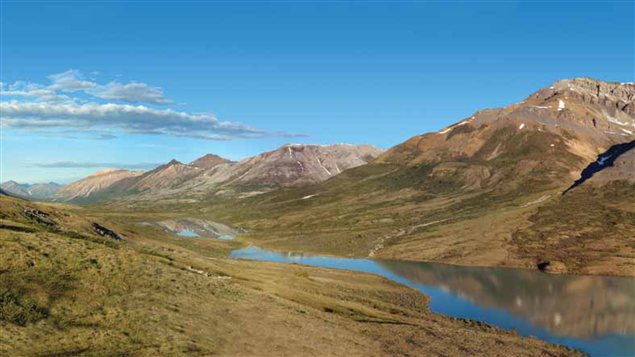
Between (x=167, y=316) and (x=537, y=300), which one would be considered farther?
(x=537, y=300)

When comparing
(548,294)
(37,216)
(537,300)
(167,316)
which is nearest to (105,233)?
(37,216)

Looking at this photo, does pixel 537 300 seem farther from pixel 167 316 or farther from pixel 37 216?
pixel 37 216

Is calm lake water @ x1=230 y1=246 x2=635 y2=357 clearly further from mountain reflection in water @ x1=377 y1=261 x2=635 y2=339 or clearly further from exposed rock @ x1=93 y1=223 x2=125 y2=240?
exposed rock @ x1=93 y1=223 x2=125 y2=240

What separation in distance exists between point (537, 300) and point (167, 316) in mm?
101896

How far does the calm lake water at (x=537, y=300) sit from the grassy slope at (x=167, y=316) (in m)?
18.6

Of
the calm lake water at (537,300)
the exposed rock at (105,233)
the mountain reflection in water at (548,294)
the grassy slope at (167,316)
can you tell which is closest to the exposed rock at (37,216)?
the grassy slope at (167,316)

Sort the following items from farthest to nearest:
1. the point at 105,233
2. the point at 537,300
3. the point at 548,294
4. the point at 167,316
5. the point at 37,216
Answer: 1. the point at 548,294
2. the point at 537,300
3. the point at 105,233
4. the point at 37,216
5. the point at 167,316

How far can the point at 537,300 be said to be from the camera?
411 feet

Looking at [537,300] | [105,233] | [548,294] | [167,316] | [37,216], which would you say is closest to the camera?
[167,316]

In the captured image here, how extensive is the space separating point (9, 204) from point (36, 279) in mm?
50694

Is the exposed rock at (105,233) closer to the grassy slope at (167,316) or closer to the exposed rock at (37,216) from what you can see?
the exposed rock at (37,216)

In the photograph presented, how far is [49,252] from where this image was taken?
179 feet

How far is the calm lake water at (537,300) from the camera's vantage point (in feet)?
297

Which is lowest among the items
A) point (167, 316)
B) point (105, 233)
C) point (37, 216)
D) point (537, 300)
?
point (537, 300)
